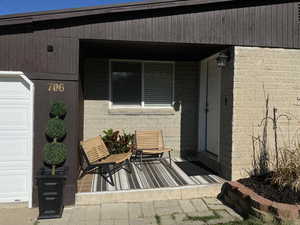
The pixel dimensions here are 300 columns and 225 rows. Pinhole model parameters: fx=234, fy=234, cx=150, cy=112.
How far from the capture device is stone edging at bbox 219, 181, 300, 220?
3.07m

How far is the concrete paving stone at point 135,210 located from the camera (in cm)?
350

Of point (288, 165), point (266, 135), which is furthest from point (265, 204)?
point (266, 135)

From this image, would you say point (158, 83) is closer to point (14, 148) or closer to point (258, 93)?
point (258, 93)

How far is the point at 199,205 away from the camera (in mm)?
3863

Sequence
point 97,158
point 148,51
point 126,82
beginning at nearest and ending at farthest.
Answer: point 97,158 < point 148,51 < point 126,82

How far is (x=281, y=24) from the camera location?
4.31 metres

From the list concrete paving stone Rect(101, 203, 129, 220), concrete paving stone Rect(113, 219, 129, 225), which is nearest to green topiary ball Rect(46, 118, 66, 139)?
concrete paving stone Rect(101, 203, 129, 220)

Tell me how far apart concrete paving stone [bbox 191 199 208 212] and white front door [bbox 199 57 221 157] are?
1357 mm

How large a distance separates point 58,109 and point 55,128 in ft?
0.98

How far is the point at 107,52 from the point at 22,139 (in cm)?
254

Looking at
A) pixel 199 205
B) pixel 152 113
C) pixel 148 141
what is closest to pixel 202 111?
pixel 152 113

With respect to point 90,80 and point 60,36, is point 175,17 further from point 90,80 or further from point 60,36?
point 90,80

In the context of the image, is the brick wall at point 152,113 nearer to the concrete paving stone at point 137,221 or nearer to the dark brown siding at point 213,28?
the dark brown siding at point 213,28

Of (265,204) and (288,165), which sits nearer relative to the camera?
(265,204)
